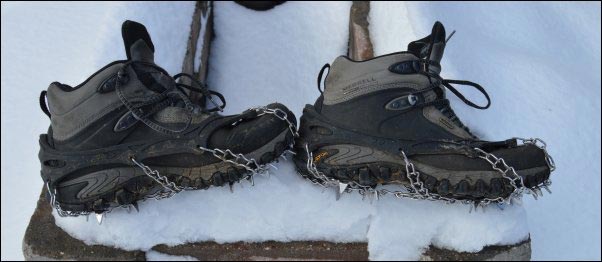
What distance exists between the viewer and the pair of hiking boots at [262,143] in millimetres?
1639

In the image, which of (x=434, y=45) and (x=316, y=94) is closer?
(x=434, y=45)

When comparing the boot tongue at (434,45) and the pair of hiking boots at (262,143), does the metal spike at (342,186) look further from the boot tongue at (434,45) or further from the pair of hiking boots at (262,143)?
the boot tongue at (434,45)

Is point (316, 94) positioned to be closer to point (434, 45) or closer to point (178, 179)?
point (434, 45)

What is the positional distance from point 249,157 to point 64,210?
1.87ft

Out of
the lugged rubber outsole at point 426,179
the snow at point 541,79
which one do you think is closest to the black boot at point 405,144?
the lugged rubber outsole at point 426,179

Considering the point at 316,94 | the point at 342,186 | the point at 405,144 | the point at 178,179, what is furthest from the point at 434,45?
the point at 316,94

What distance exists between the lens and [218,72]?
295cm

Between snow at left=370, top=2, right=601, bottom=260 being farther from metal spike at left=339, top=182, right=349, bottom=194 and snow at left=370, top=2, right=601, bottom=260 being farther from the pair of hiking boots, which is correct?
metal spike at left=339, top=182, right=349, bottom=194

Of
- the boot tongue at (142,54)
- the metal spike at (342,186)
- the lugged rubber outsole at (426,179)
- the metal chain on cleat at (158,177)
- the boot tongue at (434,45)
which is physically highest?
the boot tongue at (434,45)

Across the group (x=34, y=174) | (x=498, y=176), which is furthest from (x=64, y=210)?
(x=498, y=176)

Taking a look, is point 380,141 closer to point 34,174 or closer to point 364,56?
point 364,56

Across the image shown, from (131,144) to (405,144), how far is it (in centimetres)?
79

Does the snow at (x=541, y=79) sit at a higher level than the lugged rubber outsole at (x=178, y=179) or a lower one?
higher

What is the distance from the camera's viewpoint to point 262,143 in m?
1.67
